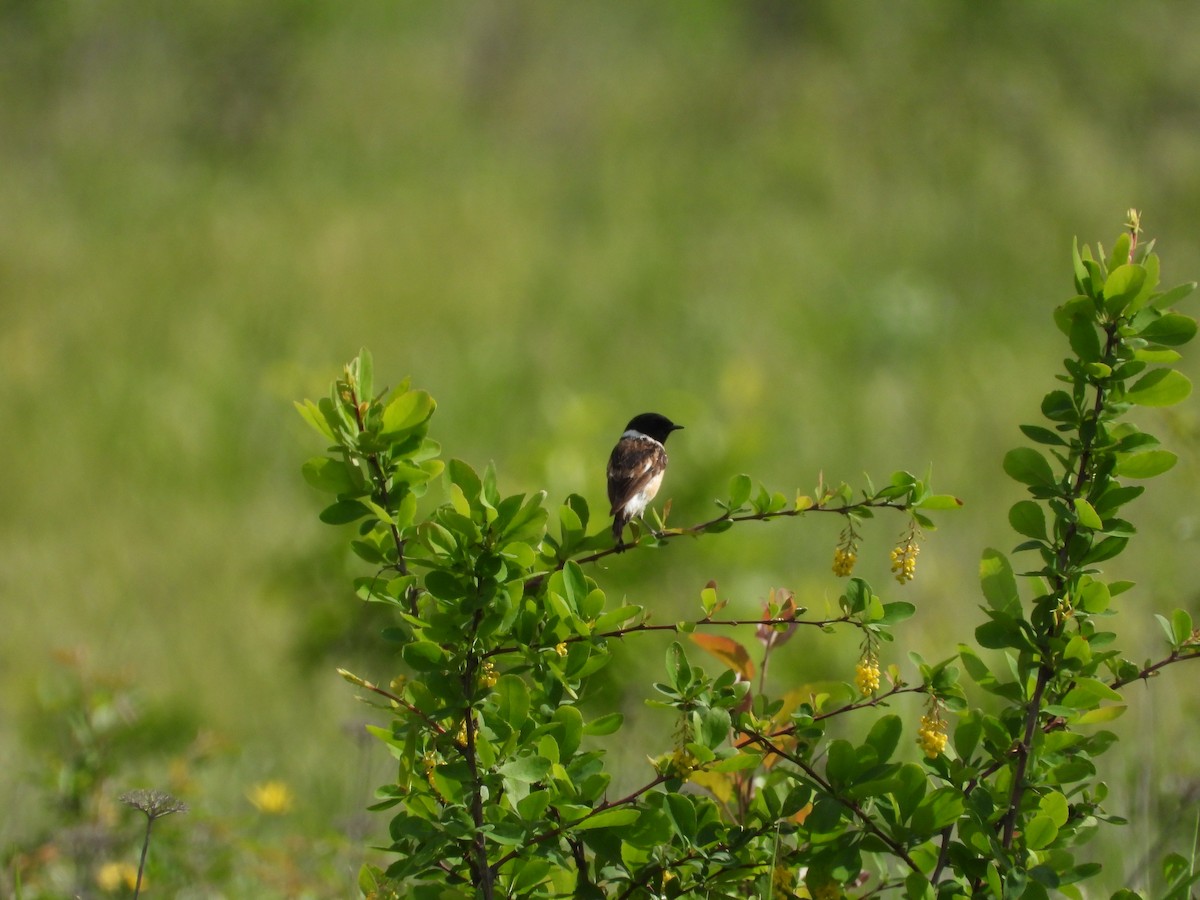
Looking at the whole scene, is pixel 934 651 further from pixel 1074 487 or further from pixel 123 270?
pixel 123 270

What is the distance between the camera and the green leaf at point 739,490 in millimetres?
1584

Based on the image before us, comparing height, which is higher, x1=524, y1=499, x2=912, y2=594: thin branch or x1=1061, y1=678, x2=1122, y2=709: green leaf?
x1=524, y1=499, x2=912, y2=594: thin branch

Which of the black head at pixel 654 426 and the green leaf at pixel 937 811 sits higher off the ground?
the black head at pixel 654 426

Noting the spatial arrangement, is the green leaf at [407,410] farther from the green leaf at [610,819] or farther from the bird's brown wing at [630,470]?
the bird's brown wing at [630,470]

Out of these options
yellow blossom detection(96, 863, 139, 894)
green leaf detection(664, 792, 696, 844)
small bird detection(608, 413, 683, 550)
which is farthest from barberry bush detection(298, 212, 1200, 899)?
yellow blossom detection(96, 863, 139, 894)

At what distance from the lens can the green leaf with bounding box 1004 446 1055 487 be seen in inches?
64.6

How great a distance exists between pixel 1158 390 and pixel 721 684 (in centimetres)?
65

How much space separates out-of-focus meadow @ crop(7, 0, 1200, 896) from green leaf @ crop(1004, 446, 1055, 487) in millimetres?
1098

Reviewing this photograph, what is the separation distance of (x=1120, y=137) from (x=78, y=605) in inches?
515

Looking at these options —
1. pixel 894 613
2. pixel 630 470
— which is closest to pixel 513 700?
pixel 894 613

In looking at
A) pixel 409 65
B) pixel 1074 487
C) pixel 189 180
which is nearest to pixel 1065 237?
pixel 409 65

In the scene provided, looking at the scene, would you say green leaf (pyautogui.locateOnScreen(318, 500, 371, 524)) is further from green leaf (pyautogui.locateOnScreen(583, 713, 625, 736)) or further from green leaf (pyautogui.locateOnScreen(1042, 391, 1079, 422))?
green leaf (pyautogui.locateOnScreen(1042, 391, 1079, 422))

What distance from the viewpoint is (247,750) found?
4.95 meters

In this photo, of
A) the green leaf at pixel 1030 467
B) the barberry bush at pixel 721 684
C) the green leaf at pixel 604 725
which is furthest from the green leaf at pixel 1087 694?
the green leaf at pixel 604 725
